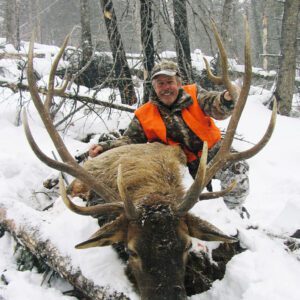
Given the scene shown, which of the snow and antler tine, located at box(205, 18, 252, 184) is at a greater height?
antler tine, located at box(205, 18, 252, 184)

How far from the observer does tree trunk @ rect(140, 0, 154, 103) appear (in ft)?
21.5

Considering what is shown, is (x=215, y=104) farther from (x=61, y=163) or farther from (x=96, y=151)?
(x=61, y=163)

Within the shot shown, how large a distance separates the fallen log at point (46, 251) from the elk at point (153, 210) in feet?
0.87

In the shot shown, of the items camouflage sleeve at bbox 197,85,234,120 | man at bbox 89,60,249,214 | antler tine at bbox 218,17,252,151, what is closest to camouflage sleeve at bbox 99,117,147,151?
man at bbox 89,60,249,214

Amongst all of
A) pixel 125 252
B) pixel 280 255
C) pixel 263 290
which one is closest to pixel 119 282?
pixel 125 252

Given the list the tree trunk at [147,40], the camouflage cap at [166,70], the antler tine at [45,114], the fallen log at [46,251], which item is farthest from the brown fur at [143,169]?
the tree trunk at [147,40]

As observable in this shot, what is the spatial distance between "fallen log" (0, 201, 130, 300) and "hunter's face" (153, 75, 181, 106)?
6.21ft

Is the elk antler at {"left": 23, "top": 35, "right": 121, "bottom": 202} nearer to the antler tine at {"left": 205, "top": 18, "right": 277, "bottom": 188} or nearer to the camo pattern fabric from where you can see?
the antler tine at {"left": 205, "top": 18, "right": 277, "bottom": 188}

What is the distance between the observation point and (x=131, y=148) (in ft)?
13.2

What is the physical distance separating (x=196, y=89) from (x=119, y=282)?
2533mm

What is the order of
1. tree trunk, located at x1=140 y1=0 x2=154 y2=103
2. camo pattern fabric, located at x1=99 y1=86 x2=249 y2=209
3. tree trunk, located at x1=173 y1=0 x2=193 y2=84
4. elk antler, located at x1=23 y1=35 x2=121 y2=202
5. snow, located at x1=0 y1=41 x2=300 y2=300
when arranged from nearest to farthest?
snow, located at x1=0 y1=41 x2=300 y2=300 < elk antler, located at x1=23 y1=35 x2=121 y2=202 < camo pattern fabric, located at x1=99 y1=86 x2=249 y2=209 < tree trunk, located at x1=140 y1=0 x2=154 y2=103 < tree trunk, located at x1=173 y1=0 x2=193 y2=84

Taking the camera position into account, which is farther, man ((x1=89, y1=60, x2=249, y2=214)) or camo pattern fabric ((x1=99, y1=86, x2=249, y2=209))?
man ((x1=89, y1=60, x2=249, y2=214))

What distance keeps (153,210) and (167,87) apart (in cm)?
202

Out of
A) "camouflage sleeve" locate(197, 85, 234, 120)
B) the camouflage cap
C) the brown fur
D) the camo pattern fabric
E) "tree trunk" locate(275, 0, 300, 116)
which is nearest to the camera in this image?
the brown fur
